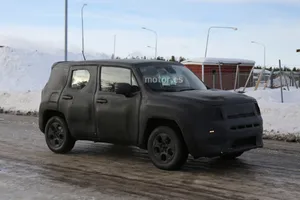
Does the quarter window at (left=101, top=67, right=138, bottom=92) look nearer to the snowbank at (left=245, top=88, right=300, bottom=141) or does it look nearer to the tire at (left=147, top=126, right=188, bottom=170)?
the tire at (left=147, top=126, right=188, bottom=170)

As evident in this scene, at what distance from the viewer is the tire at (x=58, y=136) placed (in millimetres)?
9266

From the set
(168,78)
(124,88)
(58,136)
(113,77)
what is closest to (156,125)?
(124,88)

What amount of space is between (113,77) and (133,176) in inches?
77.3

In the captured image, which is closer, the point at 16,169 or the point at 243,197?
the point at 243,197

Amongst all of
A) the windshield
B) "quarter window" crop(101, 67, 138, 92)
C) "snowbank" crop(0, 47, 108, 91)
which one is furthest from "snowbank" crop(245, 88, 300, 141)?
"snowbank" crop(0, 47, 108, 91)

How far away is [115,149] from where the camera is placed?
32.3 feet

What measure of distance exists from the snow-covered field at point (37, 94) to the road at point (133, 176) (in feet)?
8.83

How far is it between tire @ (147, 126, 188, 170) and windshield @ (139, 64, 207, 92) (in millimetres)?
764

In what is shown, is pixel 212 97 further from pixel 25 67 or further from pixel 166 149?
pixel 25 67

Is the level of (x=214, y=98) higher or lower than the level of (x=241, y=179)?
higher

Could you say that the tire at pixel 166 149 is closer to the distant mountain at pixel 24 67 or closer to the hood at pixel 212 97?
the hood at pixel 212 97

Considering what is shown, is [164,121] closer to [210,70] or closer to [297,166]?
[297,166]

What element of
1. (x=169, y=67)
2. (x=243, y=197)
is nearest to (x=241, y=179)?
(x=243, y=197)

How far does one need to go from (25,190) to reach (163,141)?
7.33 ft
